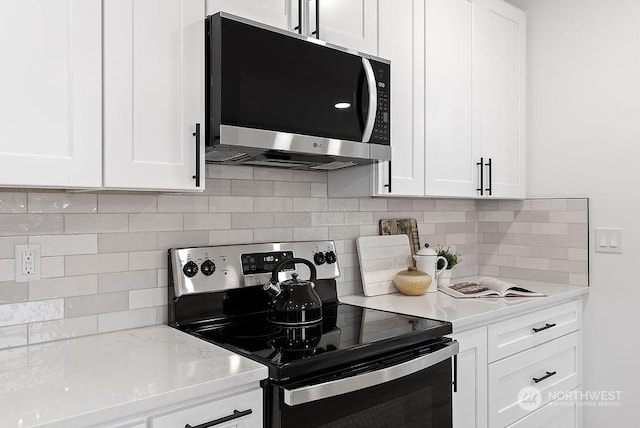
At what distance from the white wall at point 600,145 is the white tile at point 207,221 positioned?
181 cm

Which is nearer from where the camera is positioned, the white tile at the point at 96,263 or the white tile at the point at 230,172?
the white tile at the point at 96,263

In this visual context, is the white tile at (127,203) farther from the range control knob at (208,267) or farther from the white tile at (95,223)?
the range control knob at (208,267)

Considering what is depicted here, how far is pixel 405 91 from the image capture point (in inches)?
86.8

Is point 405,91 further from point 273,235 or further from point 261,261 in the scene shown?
point 261,261

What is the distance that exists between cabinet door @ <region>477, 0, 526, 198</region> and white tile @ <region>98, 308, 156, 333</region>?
175 centimetres

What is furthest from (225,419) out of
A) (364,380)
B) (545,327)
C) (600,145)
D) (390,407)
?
(600,145)

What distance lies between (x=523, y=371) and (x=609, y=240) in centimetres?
85

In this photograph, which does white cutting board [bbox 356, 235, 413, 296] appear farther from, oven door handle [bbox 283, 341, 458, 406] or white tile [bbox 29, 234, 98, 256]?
white tile [bbox 29, 234, 98, 256]

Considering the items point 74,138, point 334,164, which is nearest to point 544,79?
point 334,164

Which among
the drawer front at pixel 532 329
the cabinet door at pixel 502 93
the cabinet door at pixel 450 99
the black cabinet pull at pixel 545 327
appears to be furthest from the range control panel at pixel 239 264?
the cabinet door at pixel 502 93

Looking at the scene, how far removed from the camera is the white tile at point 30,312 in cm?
149

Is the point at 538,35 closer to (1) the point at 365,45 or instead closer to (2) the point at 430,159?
(2) the point at 430,159

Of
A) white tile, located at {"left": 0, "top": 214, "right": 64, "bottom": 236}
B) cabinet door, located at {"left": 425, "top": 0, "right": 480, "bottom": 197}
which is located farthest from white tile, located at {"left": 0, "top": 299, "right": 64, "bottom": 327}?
cabinet door, located at {"left": 425, "top": 0, "right": 480, "bottom": 197}

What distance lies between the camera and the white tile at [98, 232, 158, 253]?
167 centimetres
